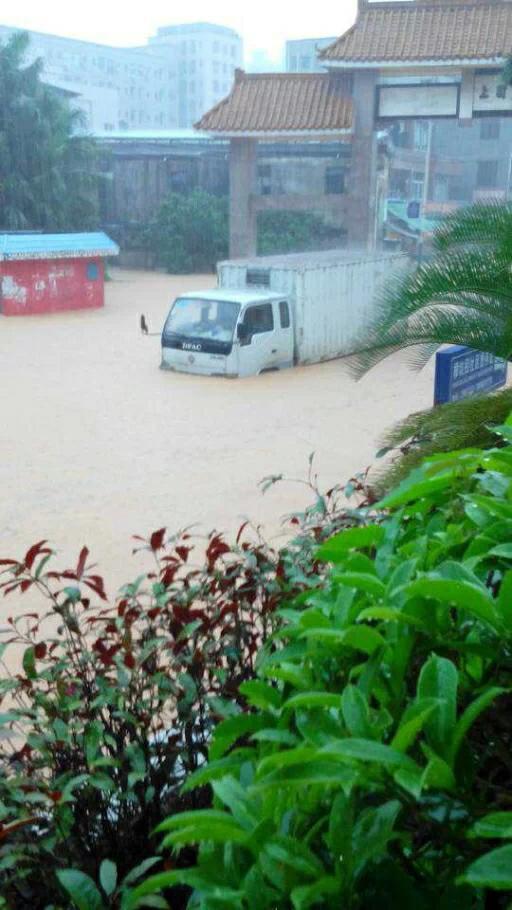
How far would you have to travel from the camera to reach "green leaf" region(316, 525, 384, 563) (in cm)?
140

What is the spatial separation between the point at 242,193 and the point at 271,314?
249 inches

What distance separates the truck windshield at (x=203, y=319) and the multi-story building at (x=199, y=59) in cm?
4285

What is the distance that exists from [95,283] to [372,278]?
25.7 ft

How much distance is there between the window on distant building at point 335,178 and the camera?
26.9 metres

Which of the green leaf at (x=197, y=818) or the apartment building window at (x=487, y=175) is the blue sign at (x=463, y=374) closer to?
the green leaf at (x=197, y=818)

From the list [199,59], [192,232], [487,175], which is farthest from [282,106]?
[199,59]

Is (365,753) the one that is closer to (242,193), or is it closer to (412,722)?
(412,722)

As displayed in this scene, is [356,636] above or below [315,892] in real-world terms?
above

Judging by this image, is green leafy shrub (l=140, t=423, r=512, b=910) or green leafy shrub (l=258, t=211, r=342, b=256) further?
green leafy shrub (l=258, t=211, r=342, b=256)

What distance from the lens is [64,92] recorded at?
33125mm

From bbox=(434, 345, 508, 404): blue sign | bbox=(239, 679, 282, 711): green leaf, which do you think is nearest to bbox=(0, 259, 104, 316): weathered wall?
bbox=(434, 345, 508, 404): blue sign

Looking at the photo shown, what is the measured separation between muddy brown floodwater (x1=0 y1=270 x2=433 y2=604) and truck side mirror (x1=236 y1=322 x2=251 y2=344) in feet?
1.99

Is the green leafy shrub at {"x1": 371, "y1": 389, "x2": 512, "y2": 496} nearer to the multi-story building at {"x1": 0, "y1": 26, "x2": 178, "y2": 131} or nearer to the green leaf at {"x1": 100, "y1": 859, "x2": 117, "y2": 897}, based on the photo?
the green leaf at {"x1": 100, "y1": 859, "x2": 117, "y2": 897}

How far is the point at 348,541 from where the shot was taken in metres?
1.42
